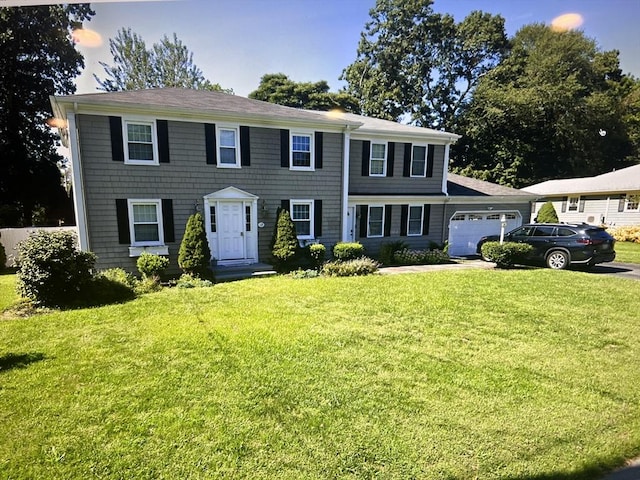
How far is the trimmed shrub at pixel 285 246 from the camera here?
428 inches

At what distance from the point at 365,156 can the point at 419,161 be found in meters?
2.84

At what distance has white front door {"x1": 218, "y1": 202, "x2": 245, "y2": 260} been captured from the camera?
11.2m

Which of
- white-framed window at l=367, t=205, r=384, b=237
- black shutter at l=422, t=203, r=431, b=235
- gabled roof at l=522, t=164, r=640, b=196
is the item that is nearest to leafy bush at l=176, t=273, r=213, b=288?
white-framed window at l=367, t=205, r=384, b=237

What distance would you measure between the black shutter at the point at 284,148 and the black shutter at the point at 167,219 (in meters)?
4.10

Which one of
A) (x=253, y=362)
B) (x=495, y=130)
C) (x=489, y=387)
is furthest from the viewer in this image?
(x=495, y=130)

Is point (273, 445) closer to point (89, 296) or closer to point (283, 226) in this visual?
point (89, 296)

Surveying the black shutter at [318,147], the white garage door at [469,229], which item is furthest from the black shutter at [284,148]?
the white garage door at [469,229]

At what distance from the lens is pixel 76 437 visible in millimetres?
3070

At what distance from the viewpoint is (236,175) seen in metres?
11.3

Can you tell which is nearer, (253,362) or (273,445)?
(273,445)

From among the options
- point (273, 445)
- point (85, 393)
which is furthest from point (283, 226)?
point (273, 445)

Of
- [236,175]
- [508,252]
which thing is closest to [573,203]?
[508,252]

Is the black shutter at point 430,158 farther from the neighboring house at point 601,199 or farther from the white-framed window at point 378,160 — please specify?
the neighboring house at point 601,199

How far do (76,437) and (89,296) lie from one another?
5662 mm
